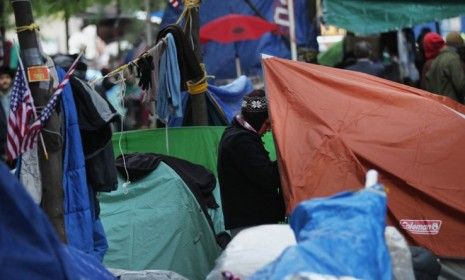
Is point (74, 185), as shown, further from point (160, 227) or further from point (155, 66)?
point (155, 66)

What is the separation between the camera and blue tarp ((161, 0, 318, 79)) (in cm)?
1474

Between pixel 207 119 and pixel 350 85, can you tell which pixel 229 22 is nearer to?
pixel 207 119

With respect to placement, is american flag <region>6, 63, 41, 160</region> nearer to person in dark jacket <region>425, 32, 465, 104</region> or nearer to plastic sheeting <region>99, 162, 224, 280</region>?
plastic sheeting <region>99, 162, 224, 280</region>

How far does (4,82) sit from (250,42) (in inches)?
186

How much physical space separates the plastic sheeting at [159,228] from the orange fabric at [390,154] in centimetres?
158

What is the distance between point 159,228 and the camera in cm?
782

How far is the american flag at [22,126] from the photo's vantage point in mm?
5223

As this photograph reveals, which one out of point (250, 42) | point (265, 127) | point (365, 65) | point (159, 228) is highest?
point (265, 127)

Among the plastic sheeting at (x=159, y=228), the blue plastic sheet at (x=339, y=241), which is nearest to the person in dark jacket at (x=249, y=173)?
the plastic sheeting at (x=159, y=228)

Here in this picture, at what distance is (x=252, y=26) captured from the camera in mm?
15500

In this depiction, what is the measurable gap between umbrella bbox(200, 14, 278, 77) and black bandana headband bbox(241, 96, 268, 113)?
8826 mm

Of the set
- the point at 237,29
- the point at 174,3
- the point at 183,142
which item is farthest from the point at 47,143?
the point at 237,29

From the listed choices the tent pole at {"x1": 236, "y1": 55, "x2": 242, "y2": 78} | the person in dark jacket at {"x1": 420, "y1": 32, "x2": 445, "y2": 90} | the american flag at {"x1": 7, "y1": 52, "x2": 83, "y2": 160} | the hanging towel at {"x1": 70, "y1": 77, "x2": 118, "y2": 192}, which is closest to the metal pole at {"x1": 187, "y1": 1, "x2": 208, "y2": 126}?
the hanging towel at {"x1": 70, "y1": 77, "x2": 118, "y2": 192}

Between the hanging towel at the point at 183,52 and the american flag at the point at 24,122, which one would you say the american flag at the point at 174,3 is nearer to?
the hanging towel at the point at 183,52
